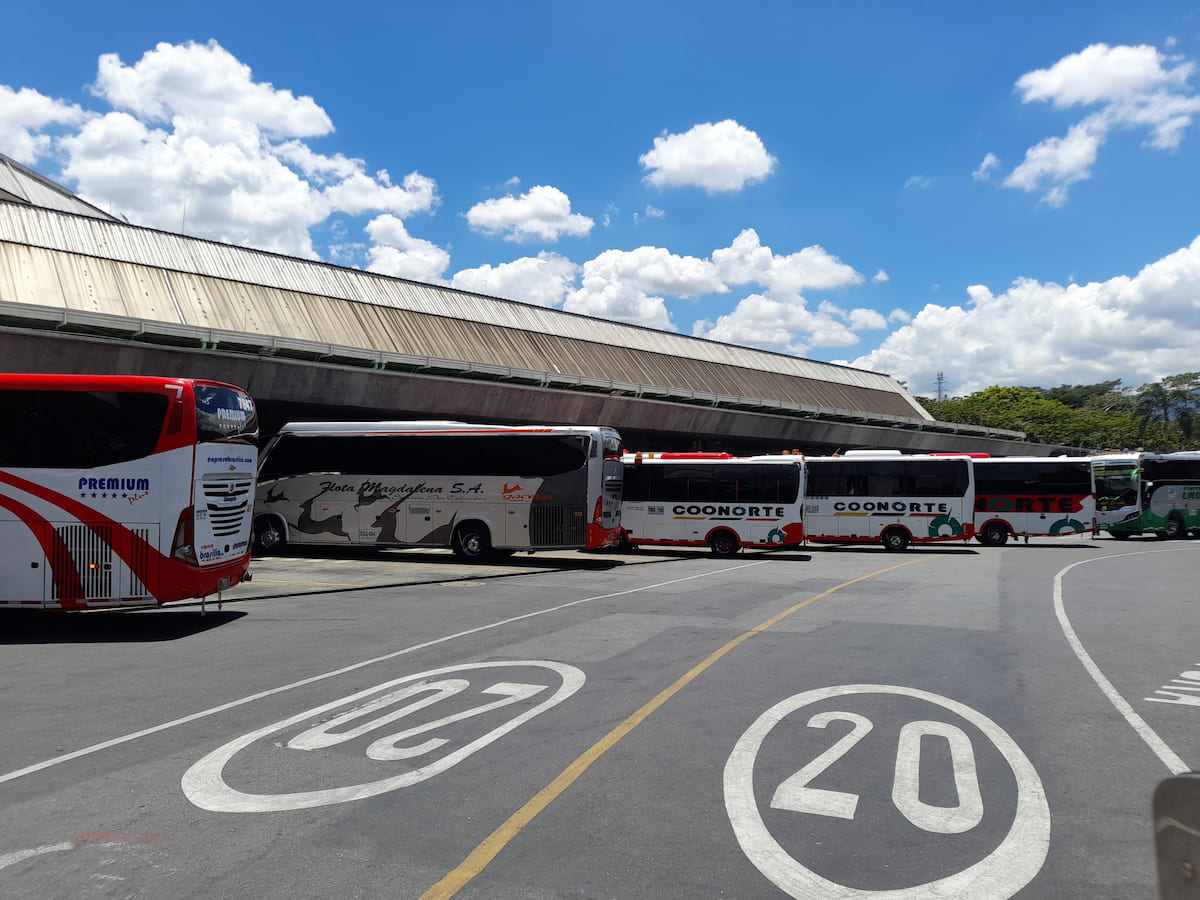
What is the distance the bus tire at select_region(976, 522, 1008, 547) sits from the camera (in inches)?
1364

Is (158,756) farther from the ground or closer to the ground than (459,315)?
closer to the ground

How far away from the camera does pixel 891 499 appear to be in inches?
1259

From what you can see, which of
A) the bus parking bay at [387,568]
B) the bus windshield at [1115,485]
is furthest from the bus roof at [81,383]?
the bus windshield at [1115,485]

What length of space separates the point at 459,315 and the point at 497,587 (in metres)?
28.2

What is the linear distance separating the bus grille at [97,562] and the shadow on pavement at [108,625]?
2.18 ft

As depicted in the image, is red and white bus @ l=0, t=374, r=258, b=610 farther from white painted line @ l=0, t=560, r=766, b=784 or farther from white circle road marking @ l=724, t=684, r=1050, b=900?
white circle road marking @ l=724, t=684, r=1050, b=900

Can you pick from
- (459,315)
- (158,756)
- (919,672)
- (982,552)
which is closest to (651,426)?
(459,315)

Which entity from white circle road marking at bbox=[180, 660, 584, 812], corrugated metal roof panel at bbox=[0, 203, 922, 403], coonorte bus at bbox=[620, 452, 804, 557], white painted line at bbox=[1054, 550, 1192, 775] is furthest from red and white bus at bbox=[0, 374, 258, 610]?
corrugated metal roof panel at bbox=[0, 203, 922, 403]

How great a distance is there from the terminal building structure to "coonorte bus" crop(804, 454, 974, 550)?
13.2 m

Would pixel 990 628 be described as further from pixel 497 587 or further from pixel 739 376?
pixel 739 376

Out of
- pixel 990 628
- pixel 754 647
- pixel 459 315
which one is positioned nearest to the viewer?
pixel 754 647

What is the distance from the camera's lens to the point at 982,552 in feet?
101

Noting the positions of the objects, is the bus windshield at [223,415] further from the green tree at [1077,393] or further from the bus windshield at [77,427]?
the green tree at [1077,393]

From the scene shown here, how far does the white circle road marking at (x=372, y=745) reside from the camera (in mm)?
5551
